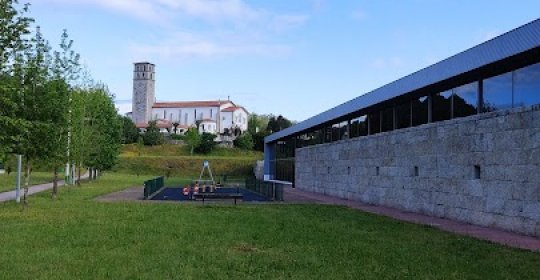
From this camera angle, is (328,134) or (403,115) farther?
(328,134)

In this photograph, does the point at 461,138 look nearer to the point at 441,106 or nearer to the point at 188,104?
the point at 441,106

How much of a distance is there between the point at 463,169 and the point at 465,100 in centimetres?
219

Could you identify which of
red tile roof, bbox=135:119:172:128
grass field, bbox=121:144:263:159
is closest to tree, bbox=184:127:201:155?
grass field, bbox=121:144:263:159

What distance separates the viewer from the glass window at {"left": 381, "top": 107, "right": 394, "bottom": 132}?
82.4ft

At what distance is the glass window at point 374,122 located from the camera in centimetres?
2686

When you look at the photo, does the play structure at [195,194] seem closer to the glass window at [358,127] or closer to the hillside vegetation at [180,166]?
the glass window at [358,127]

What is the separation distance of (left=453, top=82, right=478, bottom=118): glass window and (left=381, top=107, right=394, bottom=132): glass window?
6.06 meters

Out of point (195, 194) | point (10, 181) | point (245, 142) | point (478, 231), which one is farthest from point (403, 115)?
point (245, 142)

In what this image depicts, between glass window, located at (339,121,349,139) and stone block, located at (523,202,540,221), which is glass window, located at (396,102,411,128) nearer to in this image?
glass window, located at (339,121,349,139)

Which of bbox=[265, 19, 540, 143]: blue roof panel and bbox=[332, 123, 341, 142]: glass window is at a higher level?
bbox=[265, 19, 540, 143]: blue roof panel

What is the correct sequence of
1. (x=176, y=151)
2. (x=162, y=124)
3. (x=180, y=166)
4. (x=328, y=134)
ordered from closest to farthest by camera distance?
1. (x=328, y=134)
2. (x=180, y=166)
3. (x=176, y=151)
4. (x=162, y=124)

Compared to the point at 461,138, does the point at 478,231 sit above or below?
below

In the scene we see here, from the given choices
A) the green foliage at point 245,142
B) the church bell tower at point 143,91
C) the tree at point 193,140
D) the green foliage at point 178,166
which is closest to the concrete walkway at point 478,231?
the green foliage at point 178,166

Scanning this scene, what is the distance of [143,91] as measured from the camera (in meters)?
156
